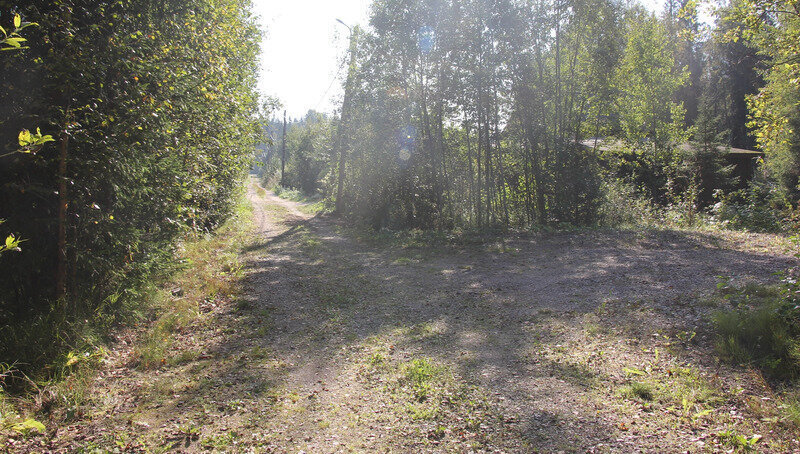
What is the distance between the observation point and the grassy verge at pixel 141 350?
128 inches

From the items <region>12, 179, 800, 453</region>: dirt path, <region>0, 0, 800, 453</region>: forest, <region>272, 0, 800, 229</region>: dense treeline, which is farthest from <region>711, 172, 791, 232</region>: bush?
<region>12, 179, 800, 453</region>: dirt path

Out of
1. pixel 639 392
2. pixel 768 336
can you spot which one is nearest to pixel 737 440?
pixel 639 392

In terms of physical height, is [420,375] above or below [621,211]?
below

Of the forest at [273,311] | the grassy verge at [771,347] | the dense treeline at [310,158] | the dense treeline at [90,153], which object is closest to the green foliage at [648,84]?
the forest at [273,311]

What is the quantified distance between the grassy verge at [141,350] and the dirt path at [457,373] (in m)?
0.18

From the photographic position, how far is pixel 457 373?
169 inches

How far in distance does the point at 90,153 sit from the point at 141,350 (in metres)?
2.20

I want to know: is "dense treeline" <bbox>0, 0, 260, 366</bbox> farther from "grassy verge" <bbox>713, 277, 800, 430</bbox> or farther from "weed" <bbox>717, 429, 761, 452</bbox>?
"grassy verge" <bbox>713, 277, 800, 430</bbox>

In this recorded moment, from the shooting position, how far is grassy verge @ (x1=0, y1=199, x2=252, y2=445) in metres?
3.25

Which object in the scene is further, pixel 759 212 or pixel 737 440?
pixel 759 212

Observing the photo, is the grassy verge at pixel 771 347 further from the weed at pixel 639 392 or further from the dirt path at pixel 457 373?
the weed at pixel 639 392

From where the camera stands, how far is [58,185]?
401 centimetres

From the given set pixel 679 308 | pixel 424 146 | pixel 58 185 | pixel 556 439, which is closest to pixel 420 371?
pixel 556 439

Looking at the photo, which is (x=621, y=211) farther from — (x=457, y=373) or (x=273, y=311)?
(x=273, y=311)
